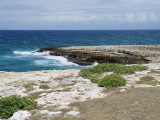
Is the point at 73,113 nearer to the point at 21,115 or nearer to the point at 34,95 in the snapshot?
the point at 21,115

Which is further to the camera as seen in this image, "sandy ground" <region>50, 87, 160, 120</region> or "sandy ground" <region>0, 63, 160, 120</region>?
"sandy ground" <region>0, 63, 160, 120</region>

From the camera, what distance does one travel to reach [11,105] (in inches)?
679

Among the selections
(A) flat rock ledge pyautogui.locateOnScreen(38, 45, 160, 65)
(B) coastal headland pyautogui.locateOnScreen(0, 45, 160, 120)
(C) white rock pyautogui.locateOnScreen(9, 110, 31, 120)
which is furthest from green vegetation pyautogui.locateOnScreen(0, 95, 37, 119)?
(A) flat rock ledge pyautogui.locateOnScreen(38, 45, 160, 65)

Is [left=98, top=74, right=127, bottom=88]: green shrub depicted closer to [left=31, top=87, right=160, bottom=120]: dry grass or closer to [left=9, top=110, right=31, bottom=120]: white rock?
[left=31, top=87, right=160, bottom=120]: dry grass

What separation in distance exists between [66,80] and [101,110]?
803cm

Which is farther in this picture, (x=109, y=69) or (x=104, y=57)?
(x=104, y=57)

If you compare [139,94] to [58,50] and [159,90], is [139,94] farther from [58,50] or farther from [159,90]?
[58,50]

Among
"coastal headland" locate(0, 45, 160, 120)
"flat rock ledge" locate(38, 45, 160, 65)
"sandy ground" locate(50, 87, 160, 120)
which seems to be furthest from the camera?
"flat rock ledge" locate(38, 45, 160, 65)

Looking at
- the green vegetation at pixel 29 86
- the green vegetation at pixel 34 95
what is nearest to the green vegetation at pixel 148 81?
the green vegetation at pixel 29 86

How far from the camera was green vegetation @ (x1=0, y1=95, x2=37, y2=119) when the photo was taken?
16.7 meters

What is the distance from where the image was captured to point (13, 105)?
17.3 m

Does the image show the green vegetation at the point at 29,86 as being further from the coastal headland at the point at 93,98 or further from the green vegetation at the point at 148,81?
the green vegetation at the point at 148,81

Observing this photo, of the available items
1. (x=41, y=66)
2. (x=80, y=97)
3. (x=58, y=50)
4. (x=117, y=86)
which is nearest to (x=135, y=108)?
(x=80, y=97)

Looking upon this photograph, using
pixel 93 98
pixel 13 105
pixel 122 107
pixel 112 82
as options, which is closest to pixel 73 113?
pixel 122 107
